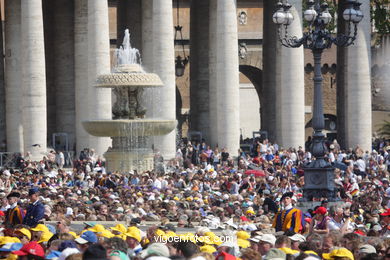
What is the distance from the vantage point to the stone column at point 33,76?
2559 inches

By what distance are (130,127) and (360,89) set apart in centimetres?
2213

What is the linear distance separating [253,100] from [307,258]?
97563 mm

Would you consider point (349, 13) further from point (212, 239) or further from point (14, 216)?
point (212, 239)

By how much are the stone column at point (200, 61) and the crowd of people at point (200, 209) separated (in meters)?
4.04

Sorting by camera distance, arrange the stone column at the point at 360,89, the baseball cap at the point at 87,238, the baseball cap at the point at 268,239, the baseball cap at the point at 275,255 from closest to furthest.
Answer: the baseball cap at the point at 275,255
the baseball cap at the point at 87,238
the baseball cap at the point at 268,239
the stone column at the point at 360,89

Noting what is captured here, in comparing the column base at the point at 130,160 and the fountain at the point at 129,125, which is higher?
the fountain at the point at 129,125

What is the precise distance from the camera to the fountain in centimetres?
5547

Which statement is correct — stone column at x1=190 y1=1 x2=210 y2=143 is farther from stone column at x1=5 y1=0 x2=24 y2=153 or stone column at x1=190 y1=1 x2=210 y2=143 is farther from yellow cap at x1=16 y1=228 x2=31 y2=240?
yellow cap at x1=16 y1=228 x2=31 y2=240

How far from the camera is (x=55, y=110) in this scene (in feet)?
250

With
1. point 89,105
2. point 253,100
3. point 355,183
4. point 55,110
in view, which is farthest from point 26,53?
point 253,100

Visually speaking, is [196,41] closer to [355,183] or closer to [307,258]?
[355,183]

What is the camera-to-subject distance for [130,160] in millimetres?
55562

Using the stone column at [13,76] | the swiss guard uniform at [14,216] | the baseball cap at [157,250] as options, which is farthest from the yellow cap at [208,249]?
the stone column at [13,76]

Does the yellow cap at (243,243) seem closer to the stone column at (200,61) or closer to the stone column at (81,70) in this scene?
the stone column at (81,70)
